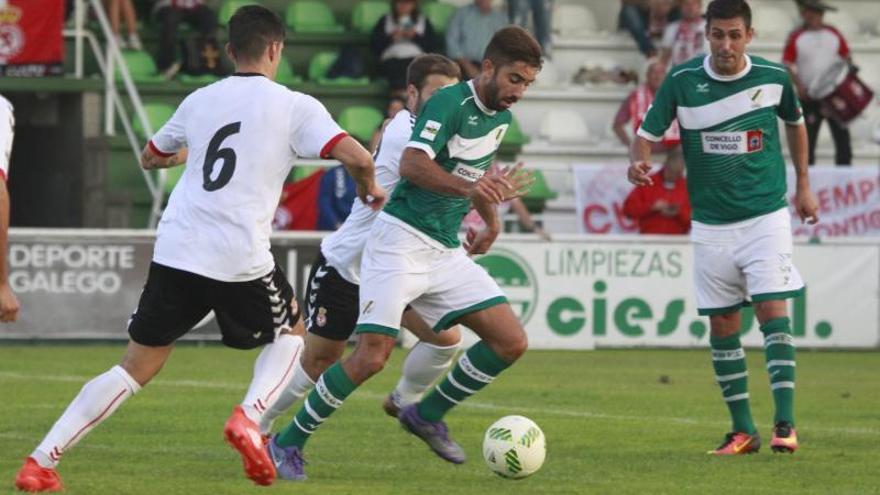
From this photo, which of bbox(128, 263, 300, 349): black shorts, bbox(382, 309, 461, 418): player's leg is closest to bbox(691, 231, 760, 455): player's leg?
bbox(382, 309, 461, 418): player's leg

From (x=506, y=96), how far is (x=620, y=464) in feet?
6.32

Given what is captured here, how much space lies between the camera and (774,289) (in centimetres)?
1002

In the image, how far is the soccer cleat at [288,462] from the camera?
8.64 metres

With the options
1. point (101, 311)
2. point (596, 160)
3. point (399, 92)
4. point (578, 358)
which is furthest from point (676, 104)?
point (596, 160)

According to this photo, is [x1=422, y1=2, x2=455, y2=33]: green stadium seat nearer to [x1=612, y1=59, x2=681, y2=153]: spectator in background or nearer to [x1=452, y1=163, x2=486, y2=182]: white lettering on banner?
[x1=612, y1=59, x2=681, y2=153]: spectator in background

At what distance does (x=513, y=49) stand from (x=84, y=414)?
244 centimetres

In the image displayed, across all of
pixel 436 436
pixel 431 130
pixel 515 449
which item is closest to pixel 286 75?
pixel 436 436

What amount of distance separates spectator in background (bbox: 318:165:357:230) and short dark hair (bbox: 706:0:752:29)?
29.1ft

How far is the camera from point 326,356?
9.80 meters

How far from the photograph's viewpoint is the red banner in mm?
20188

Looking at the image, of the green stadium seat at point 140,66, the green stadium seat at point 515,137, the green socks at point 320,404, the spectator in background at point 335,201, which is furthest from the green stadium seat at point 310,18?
the green socks at point 320,404

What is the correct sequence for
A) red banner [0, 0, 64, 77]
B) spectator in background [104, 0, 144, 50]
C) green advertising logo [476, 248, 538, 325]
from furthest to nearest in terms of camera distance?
spectator in background [104, 0, 144, 50], red banner [0, 0, 64, 77], green advertising logo [476, 248, 538, 325]

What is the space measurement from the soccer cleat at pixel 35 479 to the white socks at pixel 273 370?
0.82 meters

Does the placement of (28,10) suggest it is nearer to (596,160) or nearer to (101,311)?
(101,311)
